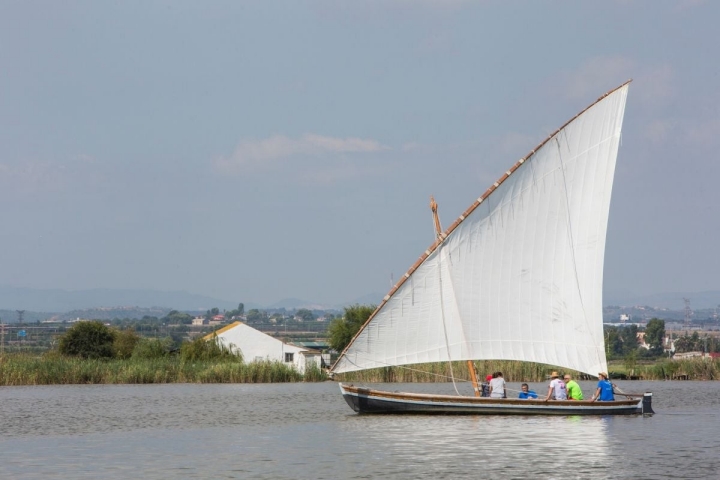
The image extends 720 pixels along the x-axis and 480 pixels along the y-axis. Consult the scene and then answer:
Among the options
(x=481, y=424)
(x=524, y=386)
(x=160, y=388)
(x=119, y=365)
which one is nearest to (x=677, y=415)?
(x=524, y=386)

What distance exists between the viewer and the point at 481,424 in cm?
3800

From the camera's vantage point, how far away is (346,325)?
100500 millimetres

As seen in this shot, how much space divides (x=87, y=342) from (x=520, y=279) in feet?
193

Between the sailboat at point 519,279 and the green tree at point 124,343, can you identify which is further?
the green tree at point 124,343

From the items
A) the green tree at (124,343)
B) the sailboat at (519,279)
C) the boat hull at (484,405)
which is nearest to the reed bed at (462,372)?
the boat hull at (484,405)

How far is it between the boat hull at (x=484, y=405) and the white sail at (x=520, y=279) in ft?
5.21

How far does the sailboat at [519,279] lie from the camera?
37.1 m

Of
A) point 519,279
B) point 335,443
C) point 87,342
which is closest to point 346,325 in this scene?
point 87,342

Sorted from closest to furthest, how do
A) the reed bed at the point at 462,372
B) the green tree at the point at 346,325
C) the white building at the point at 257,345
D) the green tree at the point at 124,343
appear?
the reed bed at the point at 462,372, the green tree at the point at 124,343, the white building at the point at 257,345, the green tree at the point at 346,325

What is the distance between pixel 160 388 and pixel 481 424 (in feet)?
115

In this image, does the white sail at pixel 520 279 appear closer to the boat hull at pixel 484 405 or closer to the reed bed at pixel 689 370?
the boat hull at pixel 484 405

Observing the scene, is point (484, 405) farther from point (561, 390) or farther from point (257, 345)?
point (257, 345)

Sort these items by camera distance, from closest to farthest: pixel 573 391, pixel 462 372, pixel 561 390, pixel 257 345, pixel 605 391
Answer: pixel 605 391, pixel 561 390, pixel 573 391, pixel 462 372, pixel 257 345

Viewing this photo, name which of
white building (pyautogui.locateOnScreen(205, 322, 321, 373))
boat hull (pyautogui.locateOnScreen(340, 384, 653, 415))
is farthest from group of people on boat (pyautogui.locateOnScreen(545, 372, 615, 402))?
white building (pyautogui.locateOnScreen(205, 322, 321, 373))
